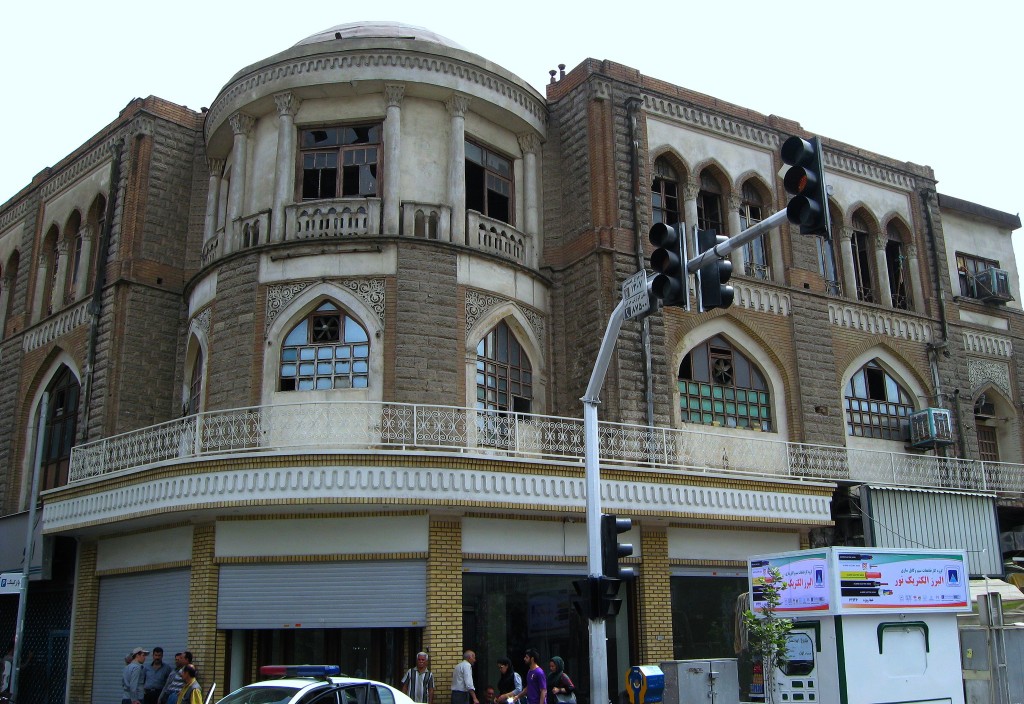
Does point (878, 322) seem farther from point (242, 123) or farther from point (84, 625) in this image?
point (84, 625)

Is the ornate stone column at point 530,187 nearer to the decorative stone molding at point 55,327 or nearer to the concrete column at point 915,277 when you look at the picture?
the decorative stone molding at point 55,327

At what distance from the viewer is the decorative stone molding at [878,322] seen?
23656 millimetres

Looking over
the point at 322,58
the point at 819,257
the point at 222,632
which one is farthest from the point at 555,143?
the point at 222,632

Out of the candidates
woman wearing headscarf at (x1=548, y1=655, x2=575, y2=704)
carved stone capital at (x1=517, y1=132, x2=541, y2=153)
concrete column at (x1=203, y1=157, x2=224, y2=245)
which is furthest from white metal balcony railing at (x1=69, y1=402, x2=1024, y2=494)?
carved stone capital at (x1=517, y1=132, x2=541, y2=153)

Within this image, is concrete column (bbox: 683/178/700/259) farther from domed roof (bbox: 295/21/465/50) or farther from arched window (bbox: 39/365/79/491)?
arched window (bbox: 39/365/79/491)

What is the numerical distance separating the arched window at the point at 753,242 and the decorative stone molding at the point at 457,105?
22.3 ft

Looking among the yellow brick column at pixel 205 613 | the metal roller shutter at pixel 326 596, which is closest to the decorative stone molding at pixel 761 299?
the metal roller shutter at pixel 326 596

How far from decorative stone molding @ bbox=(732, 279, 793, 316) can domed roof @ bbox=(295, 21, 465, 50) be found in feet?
25.8

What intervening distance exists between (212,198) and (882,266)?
15482mm

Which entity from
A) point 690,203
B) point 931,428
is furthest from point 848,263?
point 690,203

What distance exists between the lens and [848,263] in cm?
2453

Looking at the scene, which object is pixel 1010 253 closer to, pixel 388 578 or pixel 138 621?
pixel 388 578

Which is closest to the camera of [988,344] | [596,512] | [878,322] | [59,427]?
[596,512]

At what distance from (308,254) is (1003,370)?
17903 mm
